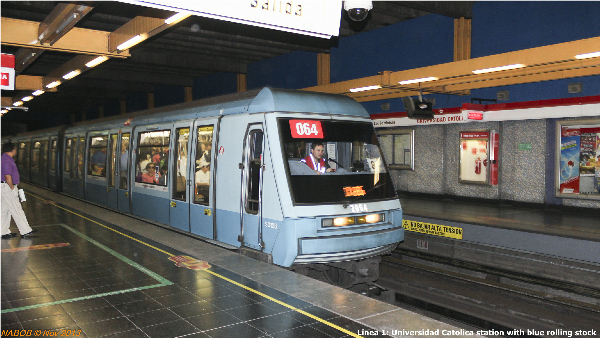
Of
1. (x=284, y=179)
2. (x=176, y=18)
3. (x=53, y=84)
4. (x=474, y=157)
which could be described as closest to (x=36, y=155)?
(x=53, y=84)

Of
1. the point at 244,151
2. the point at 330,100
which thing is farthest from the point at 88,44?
the point at 330,100

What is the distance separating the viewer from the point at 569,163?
12227mm

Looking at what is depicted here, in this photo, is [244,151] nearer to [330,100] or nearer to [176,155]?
→ [330,100]

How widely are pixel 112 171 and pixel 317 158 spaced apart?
26.9 ft

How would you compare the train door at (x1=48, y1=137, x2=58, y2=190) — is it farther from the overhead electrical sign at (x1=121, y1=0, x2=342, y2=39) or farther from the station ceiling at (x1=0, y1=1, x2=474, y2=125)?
the overhead electrical sign at (x1=121, y1=0, x2=342, y2=39)

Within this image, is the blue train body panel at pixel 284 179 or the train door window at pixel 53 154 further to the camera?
the train door window at pixel 53 154

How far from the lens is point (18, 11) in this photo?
1284 centimetres

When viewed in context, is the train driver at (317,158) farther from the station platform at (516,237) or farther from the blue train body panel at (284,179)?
the station platform at (516,237)

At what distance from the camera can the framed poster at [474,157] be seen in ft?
46.4

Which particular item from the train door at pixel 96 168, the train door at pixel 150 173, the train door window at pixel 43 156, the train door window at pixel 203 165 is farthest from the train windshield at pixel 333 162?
the train door window at pixel 43 156

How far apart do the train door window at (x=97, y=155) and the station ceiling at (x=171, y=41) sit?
2.12m

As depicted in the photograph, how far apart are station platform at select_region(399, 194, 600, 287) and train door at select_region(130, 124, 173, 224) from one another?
5.73 metres

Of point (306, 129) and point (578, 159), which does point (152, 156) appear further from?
point (578, 159)

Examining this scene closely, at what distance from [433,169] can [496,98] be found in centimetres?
328
